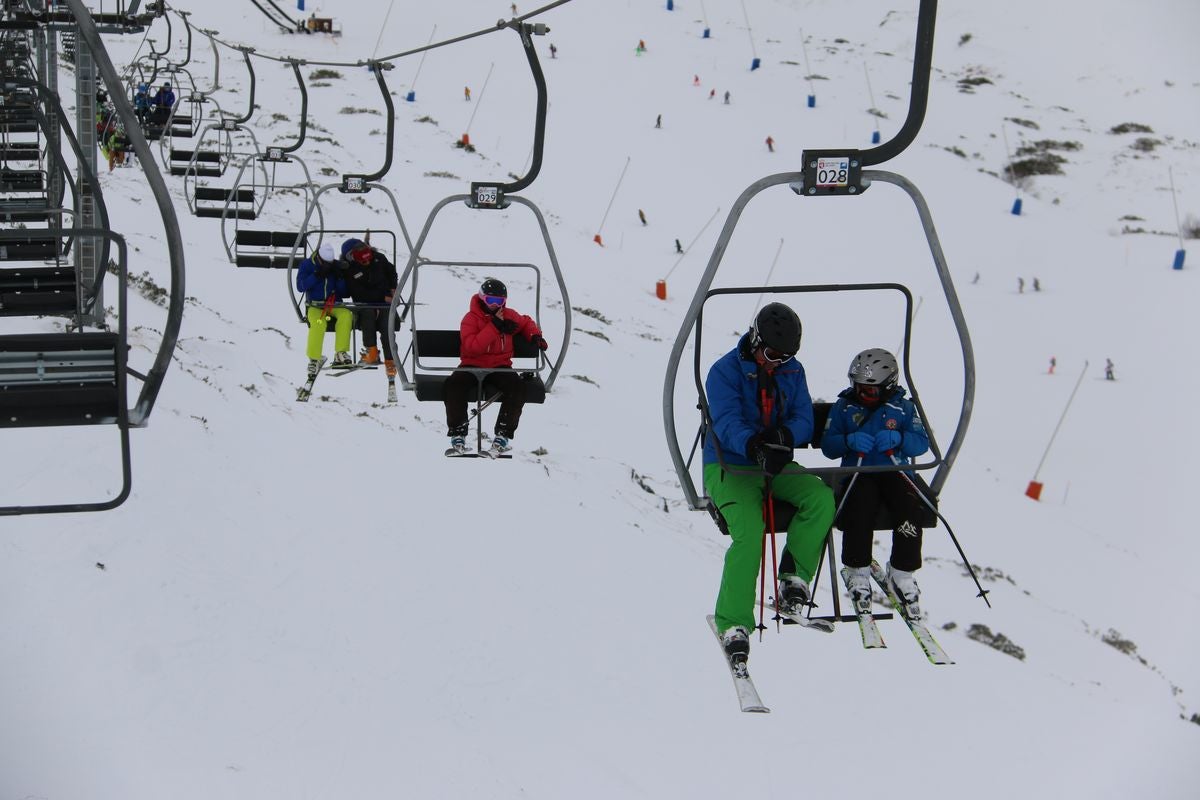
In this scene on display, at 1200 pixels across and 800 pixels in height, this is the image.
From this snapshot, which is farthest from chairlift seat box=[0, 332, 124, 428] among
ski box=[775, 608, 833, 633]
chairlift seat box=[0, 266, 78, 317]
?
chairlift seat box=[0, 266, 78, 317]

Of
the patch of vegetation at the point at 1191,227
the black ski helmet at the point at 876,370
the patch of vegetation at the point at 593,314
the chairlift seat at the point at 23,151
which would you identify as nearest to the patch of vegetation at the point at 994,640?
the black ski helmet at the point at 876,370

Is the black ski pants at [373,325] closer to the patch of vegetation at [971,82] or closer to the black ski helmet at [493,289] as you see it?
the black ski helmet at [493,289]

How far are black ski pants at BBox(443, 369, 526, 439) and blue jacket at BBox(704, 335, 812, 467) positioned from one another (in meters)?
2.08

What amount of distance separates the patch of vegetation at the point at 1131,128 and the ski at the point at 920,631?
32.5 m

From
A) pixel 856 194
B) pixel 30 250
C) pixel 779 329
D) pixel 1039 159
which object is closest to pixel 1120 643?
pixel 779 329

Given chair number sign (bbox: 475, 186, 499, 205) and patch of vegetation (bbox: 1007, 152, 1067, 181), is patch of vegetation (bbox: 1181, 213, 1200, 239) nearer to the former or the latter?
patch of vegetation (bbox: 1007, 152, 1067, 181)

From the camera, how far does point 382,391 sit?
11633 millimetres

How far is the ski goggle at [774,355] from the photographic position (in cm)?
386

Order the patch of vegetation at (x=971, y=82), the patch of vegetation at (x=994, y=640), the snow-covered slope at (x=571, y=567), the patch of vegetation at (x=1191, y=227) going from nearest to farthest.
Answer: the snow-covered slope at (x=571, y=567)
the patch of vegetation at (x=994, y=640)
the patch of vegetation at (x=1191, y=227)
the patch of vegetation at (x=971, y=82)

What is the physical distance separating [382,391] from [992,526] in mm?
7389

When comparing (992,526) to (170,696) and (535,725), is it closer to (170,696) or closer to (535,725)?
(535,725)

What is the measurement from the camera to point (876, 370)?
12.9 ft

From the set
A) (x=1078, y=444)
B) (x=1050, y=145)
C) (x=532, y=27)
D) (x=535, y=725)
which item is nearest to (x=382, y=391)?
(x=535, y=725)

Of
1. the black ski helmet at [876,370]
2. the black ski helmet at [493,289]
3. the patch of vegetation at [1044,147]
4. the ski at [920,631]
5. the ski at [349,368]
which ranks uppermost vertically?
the patch of vegetation at [1044,147]
